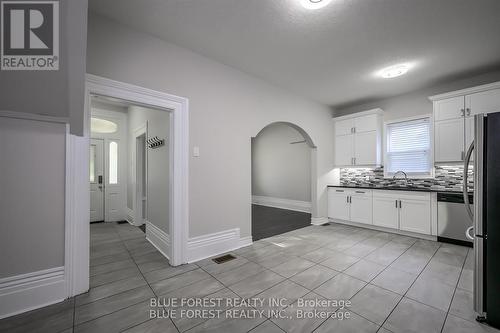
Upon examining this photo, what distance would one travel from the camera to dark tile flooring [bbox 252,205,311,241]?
13.8 ft

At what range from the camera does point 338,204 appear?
4.80 meters

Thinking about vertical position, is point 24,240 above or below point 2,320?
above

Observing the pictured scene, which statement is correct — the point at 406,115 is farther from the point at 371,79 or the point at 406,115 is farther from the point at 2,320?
the point at 2,320

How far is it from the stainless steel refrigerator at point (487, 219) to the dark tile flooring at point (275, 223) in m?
2.74

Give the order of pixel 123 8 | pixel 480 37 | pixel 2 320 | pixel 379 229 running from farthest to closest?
pixel 379 229 < pixel 480 37 < pixel 123 8 < pixel 2 320

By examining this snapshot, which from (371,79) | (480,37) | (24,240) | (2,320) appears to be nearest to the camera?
(2,320)

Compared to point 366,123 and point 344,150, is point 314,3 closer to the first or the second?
point 366,123

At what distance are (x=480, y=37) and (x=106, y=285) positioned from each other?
514cm

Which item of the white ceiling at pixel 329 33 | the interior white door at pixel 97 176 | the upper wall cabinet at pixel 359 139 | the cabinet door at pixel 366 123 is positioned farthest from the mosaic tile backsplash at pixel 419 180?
the interior white door at pixel 97 176

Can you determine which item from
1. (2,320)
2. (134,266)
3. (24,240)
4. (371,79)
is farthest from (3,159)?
(371,79)

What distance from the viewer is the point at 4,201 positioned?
5.87 ft

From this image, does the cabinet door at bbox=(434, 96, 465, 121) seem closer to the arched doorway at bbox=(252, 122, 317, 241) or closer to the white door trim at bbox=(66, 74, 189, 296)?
the arched doorway at bbox=(252, 122, 317, 241)

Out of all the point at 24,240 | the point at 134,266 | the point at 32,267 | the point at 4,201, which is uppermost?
the point at 4,201

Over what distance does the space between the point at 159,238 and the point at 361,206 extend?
3.97 m
